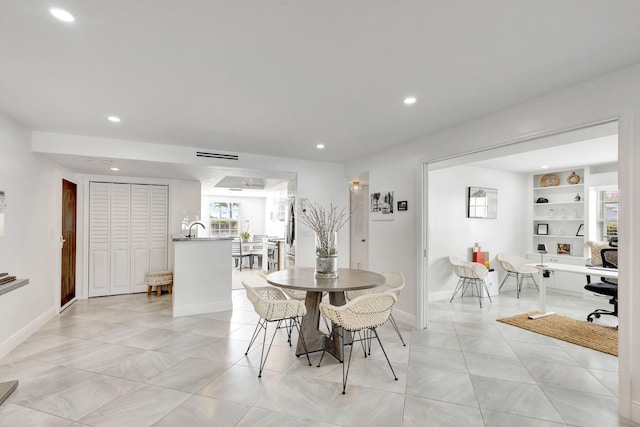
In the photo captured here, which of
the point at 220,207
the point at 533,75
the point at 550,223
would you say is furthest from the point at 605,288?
the point at 220,207

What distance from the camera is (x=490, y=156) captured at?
141 inches

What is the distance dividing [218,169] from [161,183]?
1779 millimetres

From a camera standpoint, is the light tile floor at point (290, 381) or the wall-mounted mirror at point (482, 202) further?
the wall-mounted mirror at point (482, 202)

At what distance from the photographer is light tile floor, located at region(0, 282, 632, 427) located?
6.99 ft

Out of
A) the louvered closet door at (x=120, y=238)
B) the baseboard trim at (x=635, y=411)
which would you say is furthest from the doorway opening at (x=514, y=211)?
the louvered closet door at (x=120, y=238)

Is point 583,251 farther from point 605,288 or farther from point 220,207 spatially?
point 220,207

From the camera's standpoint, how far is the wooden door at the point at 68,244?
188 inches

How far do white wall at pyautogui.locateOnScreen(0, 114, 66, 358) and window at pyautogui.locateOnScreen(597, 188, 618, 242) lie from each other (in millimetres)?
8488

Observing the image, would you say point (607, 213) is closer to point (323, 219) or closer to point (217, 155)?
point (323, 219)

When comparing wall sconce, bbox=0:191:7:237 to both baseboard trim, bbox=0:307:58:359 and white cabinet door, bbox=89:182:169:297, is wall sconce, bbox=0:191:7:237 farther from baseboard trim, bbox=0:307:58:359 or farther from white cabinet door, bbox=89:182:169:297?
white cabinet door, bbox=89:182:169:297

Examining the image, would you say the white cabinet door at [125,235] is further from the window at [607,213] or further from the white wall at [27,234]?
the window at [607,213]

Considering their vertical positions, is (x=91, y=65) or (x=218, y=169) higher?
(x=91, y=65)

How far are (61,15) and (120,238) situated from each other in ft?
15.8

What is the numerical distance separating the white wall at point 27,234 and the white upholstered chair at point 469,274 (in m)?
5.83
